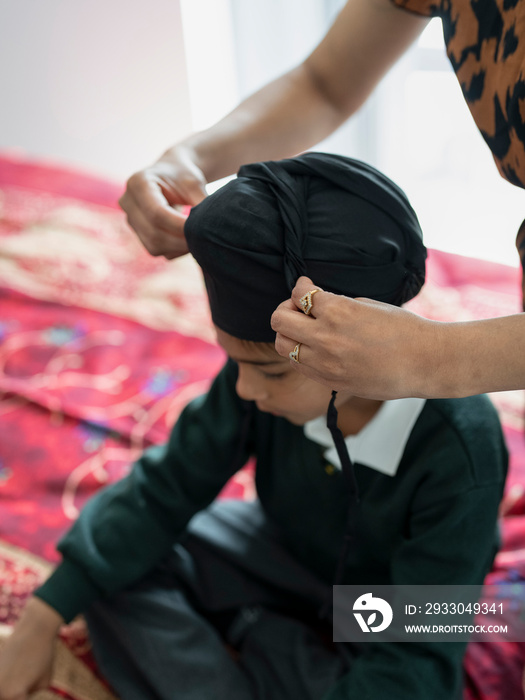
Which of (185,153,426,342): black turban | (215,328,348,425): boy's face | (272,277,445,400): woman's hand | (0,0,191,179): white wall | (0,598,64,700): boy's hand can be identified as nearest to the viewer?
(272,277,445,400): woman's hand

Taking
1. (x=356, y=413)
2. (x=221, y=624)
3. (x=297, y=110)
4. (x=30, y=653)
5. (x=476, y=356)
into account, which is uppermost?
(x=297, y=110)

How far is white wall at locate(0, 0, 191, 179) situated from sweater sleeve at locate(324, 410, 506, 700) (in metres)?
2.41

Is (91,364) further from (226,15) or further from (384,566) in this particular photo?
(226,15)

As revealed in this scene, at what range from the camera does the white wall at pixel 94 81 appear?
275cm

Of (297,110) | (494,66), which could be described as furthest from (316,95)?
(494,66)

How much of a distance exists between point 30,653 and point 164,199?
64 centimetres

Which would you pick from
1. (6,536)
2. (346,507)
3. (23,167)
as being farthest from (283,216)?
(23,167)

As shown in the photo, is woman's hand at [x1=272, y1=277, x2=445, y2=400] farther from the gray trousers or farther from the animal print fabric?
the gray trousers

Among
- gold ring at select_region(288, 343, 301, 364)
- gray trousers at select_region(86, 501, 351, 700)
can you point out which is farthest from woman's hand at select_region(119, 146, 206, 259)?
gray trousers at select_region(86, 501, 351, 700)

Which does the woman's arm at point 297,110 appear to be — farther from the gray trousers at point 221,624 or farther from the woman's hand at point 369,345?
the gray trousers at point 221,624

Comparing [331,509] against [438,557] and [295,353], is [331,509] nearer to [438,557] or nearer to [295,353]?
[438,557]

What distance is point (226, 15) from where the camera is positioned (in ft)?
8.42

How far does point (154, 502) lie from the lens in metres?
1.04

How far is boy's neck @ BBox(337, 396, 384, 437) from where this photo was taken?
2.93 feet
